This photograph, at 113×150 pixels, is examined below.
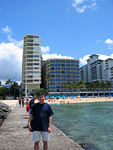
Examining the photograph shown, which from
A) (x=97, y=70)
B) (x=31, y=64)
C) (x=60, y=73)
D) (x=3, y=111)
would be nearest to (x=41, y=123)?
(x=3, y=111)

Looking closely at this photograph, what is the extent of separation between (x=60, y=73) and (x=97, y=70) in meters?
59.4

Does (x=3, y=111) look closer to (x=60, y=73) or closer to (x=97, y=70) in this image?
(x=60, y=73)

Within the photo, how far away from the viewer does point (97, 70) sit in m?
150

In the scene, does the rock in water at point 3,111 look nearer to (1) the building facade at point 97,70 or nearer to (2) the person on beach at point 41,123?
(2) the person on beach at point 41,123

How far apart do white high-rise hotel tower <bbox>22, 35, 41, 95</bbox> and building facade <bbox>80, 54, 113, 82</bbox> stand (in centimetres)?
6998

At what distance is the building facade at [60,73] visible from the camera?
10144 cm

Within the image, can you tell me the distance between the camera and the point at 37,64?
9006cm

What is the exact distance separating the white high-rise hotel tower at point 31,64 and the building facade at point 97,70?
6998 cm

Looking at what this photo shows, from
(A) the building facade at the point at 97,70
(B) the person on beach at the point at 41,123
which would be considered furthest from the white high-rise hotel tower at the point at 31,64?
(B) the person on beach at the point at 41,123

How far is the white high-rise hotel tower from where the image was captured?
88.4 m

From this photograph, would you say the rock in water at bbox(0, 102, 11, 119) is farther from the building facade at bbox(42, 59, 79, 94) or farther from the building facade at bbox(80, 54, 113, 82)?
the building facade at bbox(80, 54, 113, 82)

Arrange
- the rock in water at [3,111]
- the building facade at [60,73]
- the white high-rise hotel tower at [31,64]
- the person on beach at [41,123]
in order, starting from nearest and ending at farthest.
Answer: the person on beach at [41,123] → the rock in water at [3,111] → the white high-rise hotel tower at [31,64] → the building facade at [60,73]

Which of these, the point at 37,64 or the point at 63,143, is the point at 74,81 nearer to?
the point at 37,64

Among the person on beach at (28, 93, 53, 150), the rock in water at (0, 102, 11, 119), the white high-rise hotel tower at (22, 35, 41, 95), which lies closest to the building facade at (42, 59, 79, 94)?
the white high-rise hotel tower at (22, 35, 41, 95)
